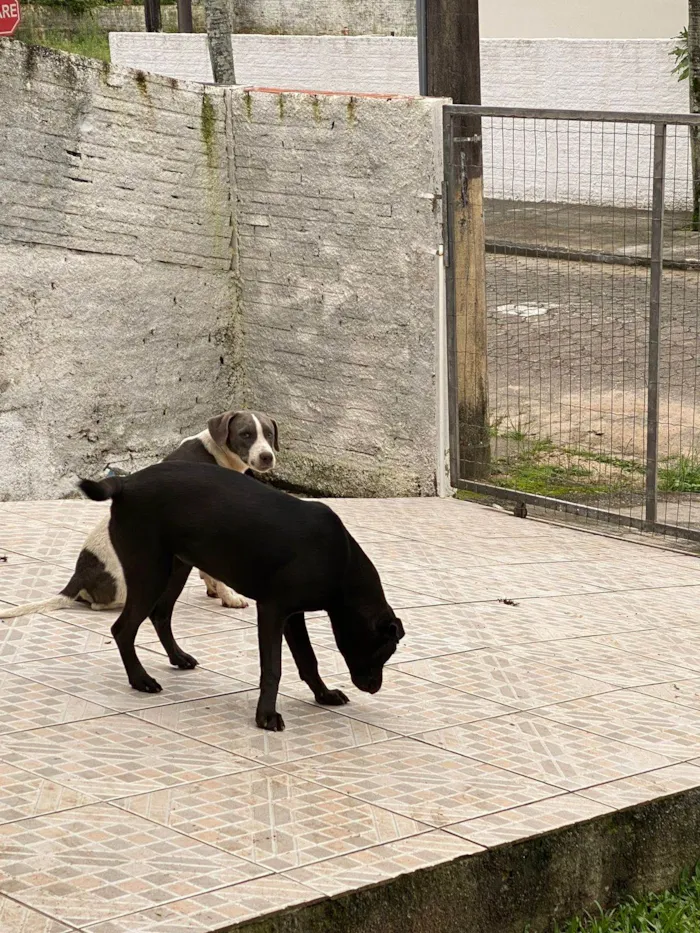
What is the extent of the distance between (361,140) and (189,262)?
1.41m

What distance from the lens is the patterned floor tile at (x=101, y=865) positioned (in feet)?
10.3

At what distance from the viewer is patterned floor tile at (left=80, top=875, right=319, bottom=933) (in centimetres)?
302

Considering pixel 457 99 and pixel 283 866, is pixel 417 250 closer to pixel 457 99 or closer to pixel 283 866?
pixel 457 99

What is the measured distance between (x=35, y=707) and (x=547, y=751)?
160cm

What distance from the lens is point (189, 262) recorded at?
916 centimetres

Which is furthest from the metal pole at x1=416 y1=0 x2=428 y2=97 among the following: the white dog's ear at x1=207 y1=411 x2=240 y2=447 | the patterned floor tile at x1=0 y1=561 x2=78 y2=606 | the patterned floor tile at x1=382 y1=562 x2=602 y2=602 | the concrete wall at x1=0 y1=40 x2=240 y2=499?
the patterned floor tile at x1=0 y1=561 x2=78 y2=606

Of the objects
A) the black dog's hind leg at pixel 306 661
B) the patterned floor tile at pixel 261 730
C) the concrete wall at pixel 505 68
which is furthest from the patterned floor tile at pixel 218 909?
the concrete wall at pixel 505 68

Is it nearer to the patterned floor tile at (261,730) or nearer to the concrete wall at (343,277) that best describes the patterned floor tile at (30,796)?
the patterned floor tile at (261,730)

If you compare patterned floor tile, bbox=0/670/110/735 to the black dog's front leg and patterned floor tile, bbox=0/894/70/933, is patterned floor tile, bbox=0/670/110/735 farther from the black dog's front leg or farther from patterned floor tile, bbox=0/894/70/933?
patterned floor tile, bbox=0/894/70/933

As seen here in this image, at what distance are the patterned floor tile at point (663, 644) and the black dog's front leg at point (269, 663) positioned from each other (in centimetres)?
181

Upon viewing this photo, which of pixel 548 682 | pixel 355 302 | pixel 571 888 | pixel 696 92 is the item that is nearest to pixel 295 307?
pixel 355 302

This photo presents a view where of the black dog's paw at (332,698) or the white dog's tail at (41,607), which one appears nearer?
the black dog's paw at (332,698)

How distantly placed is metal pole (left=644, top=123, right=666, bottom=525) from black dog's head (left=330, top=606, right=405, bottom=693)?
11.6ft

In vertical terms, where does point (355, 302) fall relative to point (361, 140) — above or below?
below
